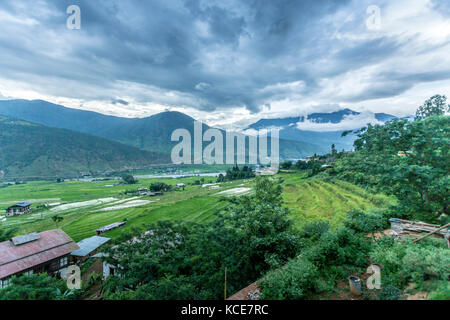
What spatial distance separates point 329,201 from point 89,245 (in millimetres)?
28330

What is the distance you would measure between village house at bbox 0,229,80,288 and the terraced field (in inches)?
852

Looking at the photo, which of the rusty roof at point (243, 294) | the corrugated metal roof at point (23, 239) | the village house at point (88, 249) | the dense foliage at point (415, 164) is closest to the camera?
the rusty roof at point (243, 294)

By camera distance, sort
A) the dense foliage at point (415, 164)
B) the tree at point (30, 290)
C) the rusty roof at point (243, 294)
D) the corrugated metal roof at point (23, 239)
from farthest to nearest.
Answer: the corrugated metal roof at point (23, 239), the dense foliage at point (415, 164), the tree at point (30, 290), the rusty roof at point (243, 294)

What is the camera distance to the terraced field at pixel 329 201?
18.5m

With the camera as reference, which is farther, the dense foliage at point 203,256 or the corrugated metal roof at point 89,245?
the corrugated metal roof at point 89,245

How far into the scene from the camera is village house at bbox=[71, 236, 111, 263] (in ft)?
62.3

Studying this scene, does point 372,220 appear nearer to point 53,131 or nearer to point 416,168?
point 416,168

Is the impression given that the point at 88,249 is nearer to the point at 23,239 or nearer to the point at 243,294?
the point at 23,239

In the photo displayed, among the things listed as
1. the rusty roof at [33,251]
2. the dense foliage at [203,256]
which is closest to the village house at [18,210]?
the rusty roof at [33,251]

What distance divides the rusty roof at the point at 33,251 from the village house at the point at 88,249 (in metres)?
0.65

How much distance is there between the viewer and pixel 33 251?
16594mm
